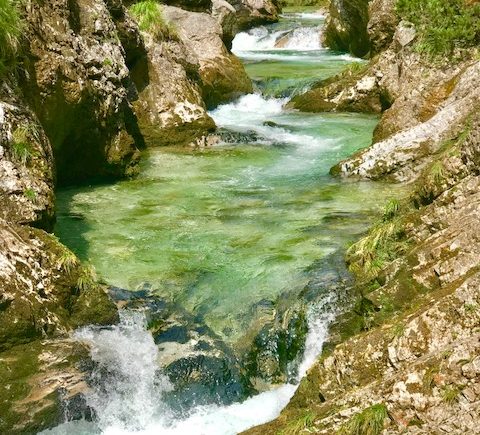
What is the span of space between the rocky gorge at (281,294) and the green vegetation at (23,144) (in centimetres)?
2

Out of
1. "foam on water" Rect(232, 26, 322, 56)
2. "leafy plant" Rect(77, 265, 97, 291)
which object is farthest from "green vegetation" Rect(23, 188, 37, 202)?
"foam on water" Rect(232, 26, 322, 56)

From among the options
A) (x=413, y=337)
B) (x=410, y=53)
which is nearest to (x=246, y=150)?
(x=410, y=53)

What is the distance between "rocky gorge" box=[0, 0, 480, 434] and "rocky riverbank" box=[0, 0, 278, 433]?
0.02m

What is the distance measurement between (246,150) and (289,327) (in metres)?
7.61

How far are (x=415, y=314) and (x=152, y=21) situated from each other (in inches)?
468

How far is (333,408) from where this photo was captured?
5.03 metres

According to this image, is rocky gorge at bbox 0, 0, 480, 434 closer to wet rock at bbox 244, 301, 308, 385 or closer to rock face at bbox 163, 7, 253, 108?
wet rock at bbox 244, 301, 308, 385

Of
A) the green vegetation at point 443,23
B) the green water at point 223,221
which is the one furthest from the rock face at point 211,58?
the green vegetation at point 443,23

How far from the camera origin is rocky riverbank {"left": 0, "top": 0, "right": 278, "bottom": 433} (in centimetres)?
621

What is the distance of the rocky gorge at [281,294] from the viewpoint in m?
4.95

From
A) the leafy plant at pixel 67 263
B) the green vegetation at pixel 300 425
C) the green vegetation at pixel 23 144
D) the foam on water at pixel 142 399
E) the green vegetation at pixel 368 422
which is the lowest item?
the foam on water at pixel 142 399

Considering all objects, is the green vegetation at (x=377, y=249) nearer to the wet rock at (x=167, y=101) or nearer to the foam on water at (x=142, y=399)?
the foam on water at (x=142, y=399)

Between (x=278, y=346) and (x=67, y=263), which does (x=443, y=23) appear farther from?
(x=67, y=263)

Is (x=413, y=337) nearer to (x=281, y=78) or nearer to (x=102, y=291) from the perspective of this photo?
(x=102, y=291)
